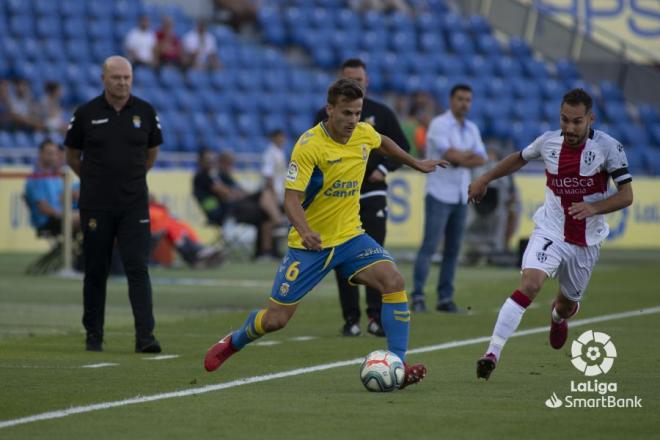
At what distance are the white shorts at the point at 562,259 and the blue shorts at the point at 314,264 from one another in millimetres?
1085

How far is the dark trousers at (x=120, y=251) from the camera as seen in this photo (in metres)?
11.5

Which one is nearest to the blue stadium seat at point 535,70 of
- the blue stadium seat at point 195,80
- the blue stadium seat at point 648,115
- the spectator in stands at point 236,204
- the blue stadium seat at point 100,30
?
the blue stadium seat at point 648,115

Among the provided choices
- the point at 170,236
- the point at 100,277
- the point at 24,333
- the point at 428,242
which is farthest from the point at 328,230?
the point at 170,236

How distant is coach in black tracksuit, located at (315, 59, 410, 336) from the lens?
12539 millimetres

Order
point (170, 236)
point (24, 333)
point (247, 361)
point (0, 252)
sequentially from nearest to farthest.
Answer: point (247, 361)
point (24, 333)
point (170, 236)
point (0, 252)

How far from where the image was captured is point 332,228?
9.50 metres

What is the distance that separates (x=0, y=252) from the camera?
24.5 metres

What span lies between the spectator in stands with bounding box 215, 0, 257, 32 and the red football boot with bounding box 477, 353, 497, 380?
80.9ft

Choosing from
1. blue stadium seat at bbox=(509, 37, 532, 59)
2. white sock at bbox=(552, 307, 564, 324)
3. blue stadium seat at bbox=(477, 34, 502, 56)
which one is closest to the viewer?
white sock at bbox=(552, 307, 564, 324)

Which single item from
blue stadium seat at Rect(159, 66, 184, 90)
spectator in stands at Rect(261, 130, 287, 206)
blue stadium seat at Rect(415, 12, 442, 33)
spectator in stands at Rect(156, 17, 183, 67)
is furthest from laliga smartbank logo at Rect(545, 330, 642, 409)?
blue stadium seat at Rect(415, 12, 442, 33)

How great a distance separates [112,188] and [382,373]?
3.47m

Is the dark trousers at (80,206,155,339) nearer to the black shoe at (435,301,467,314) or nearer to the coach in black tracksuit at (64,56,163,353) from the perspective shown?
the coach in black tracksuit at (64,56,163,353)

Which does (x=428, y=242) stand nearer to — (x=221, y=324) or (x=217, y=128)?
(x=221, y=324)

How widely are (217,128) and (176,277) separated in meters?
9.55
